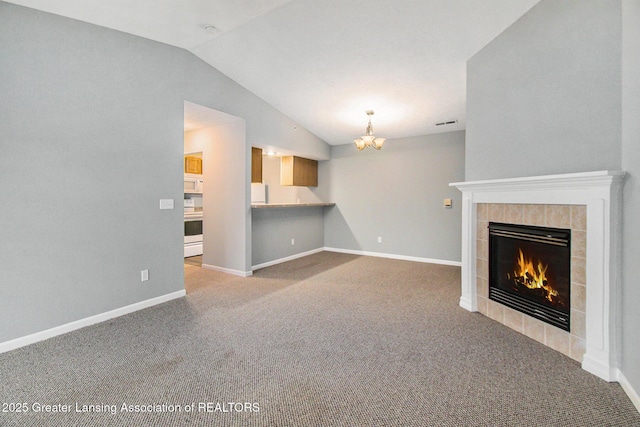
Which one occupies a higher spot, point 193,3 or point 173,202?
point 193,3

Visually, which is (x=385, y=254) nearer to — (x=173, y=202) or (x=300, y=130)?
(x=300, y=130)

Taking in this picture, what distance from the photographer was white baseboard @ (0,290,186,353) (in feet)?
8.27

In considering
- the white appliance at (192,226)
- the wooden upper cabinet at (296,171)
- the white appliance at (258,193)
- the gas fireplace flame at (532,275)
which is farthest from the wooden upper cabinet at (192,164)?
the gas fireplace flame at (532,275)

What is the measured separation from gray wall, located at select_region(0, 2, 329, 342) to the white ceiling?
0.94 feet

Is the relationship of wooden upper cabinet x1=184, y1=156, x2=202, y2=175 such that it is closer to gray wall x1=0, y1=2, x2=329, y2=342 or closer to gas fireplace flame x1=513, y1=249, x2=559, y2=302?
gray wall x1=0, y1=2, x2=329, y2=342

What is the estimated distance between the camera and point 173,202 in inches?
147

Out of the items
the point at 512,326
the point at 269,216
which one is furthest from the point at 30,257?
the point at 512,326

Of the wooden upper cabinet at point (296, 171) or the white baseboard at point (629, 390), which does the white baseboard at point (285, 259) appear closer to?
the wooden upper cabinet at point (296, 171)

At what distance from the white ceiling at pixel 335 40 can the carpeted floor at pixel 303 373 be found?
2.96 m

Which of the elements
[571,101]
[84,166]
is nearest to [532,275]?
[571,101]

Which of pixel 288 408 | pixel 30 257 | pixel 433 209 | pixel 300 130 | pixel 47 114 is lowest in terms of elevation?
pixel 288 408

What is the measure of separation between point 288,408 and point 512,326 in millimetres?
2330

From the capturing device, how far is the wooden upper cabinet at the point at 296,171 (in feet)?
21.2

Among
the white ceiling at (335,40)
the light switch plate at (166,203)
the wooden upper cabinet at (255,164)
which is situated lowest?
the light switch plate at (166,203)
